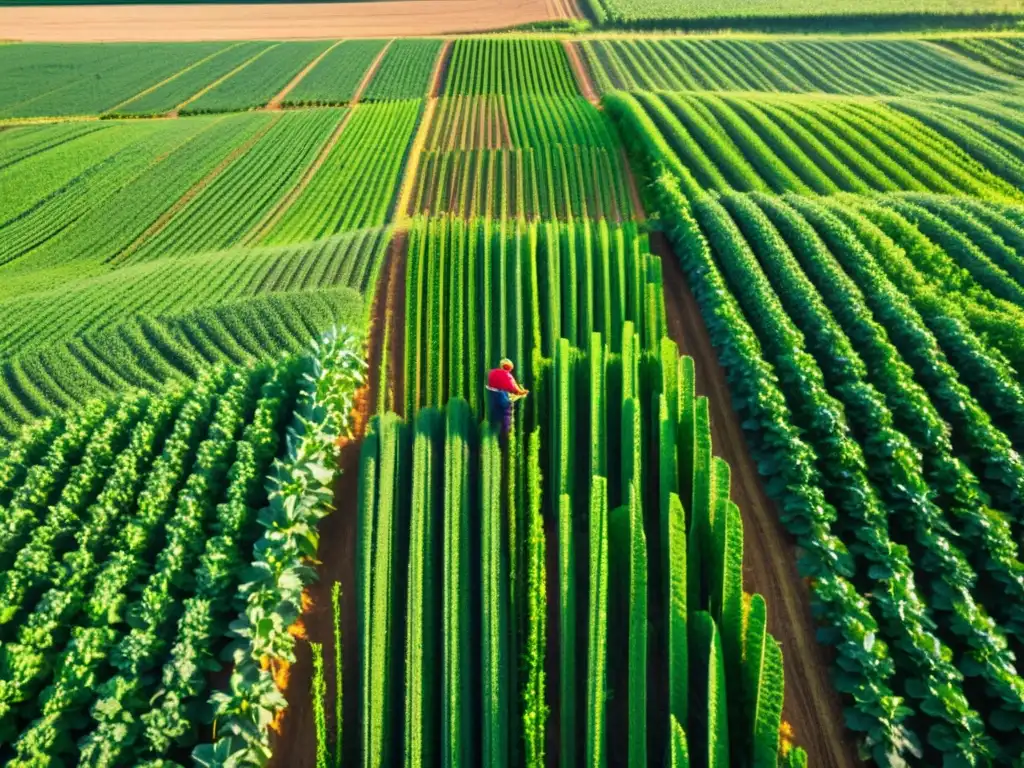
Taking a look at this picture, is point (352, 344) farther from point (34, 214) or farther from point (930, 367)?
point (34, 214)

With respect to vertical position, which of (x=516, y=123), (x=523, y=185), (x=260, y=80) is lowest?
(x=523, y=185)

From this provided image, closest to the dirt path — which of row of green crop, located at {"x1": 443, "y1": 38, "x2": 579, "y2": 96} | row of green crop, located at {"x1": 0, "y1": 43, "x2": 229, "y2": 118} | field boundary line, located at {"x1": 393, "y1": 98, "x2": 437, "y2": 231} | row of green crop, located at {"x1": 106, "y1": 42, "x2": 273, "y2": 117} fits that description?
field boundary line, located at {"x1": 393, "y1": 98, "x2": 437, "y2": 231}

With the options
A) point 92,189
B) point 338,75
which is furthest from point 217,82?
point 92,189

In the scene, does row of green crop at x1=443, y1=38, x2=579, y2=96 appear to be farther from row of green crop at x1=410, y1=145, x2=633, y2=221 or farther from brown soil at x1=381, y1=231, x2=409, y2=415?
brown soil at x1=381, y1=231, x2=409, y2=415

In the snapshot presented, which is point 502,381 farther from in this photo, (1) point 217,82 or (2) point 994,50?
(2) point 994,50

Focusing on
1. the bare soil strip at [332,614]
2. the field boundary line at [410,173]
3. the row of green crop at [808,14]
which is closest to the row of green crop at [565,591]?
the bare soil strip at [332,614]

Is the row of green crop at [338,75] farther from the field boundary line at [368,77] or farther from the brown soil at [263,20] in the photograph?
the brown soil at [263,20]
